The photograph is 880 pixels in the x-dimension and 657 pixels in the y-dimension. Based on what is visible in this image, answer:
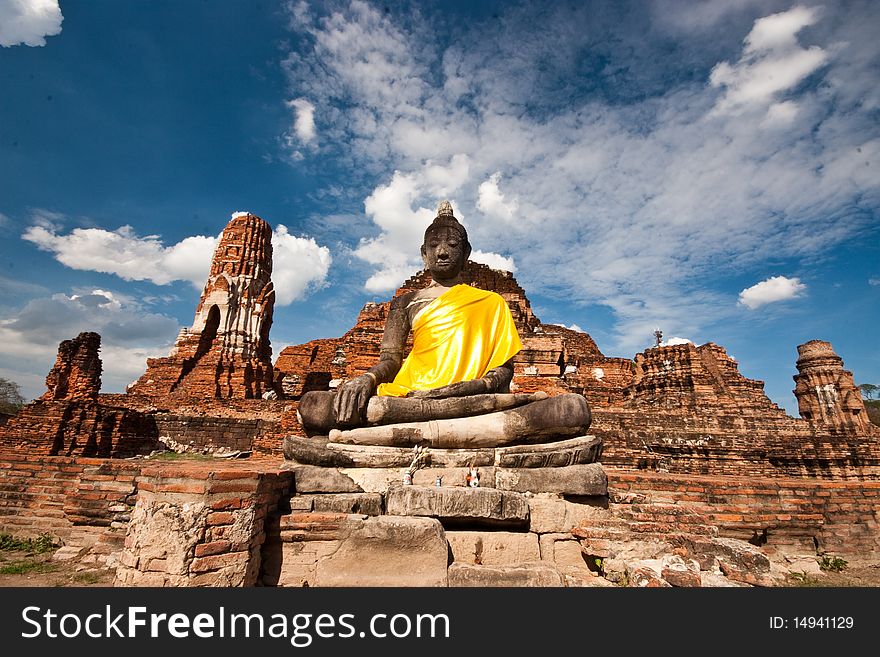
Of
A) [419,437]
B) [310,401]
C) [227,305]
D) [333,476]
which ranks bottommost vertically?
[333,476]

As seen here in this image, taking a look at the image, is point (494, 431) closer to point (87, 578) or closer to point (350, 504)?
point (350, 504)

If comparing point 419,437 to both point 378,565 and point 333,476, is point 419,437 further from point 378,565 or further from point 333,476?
point 378,565

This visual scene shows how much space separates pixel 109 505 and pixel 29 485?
6.49 feet

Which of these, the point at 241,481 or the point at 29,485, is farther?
the point at 29,485

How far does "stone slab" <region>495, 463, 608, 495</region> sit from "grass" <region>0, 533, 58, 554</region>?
4.80 metres

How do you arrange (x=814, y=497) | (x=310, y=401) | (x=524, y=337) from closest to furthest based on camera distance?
(x=310, y=401)
(x=814, y=497)
(x=524, y=337)

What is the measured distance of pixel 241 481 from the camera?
298 cm

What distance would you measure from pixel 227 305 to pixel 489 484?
23.8m

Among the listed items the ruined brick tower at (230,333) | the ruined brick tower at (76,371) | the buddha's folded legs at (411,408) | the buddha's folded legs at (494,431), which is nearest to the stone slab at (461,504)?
the buddha's folded legs at (494,431)

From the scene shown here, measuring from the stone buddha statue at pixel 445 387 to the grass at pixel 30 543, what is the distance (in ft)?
10.1

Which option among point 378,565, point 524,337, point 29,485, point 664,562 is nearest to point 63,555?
point 29,485

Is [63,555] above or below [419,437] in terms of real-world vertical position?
below

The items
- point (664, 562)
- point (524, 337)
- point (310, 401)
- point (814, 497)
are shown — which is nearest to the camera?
point (664, 562)

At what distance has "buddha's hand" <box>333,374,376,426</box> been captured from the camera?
434 cm
